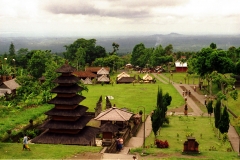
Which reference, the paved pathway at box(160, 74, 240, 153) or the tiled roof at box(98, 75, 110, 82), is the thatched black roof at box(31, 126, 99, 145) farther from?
the tiled roof at box(98, 75, 110, 82)

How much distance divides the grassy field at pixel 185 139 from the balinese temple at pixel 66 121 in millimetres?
5330

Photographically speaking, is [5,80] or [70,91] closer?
[70,91]

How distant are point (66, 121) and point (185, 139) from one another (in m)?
11.6

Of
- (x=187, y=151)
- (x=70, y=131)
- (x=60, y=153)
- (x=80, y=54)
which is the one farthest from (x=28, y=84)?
(x=80, y=54)

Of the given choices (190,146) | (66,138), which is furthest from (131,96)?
A: (190,146)

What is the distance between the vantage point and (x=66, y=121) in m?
28.2

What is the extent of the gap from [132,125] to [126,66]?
8126 cm

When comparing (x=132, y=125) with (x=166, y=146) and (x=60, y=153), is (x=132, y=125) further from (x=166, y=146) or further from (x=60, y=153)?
(x=60, y=153)

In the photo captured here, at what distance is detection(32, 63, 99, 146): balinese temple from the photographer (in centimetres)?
2734

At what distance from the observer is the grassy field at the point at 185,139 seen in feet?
77.6

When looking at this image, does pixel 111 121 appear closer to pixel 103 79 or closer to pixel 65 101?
pixel 65 101

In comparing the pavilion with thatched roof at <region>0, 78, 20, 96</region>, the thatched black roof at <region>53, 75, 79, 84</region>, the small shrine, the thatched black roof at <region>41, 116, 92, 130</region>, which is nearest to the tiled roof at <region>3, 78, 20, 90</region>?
the pavilion with thatched roof at <region>0, 78, 20, 96</region>

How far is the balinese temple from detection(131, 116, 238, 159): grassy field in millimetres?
5330

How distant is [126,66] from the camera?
116938 millimetres
